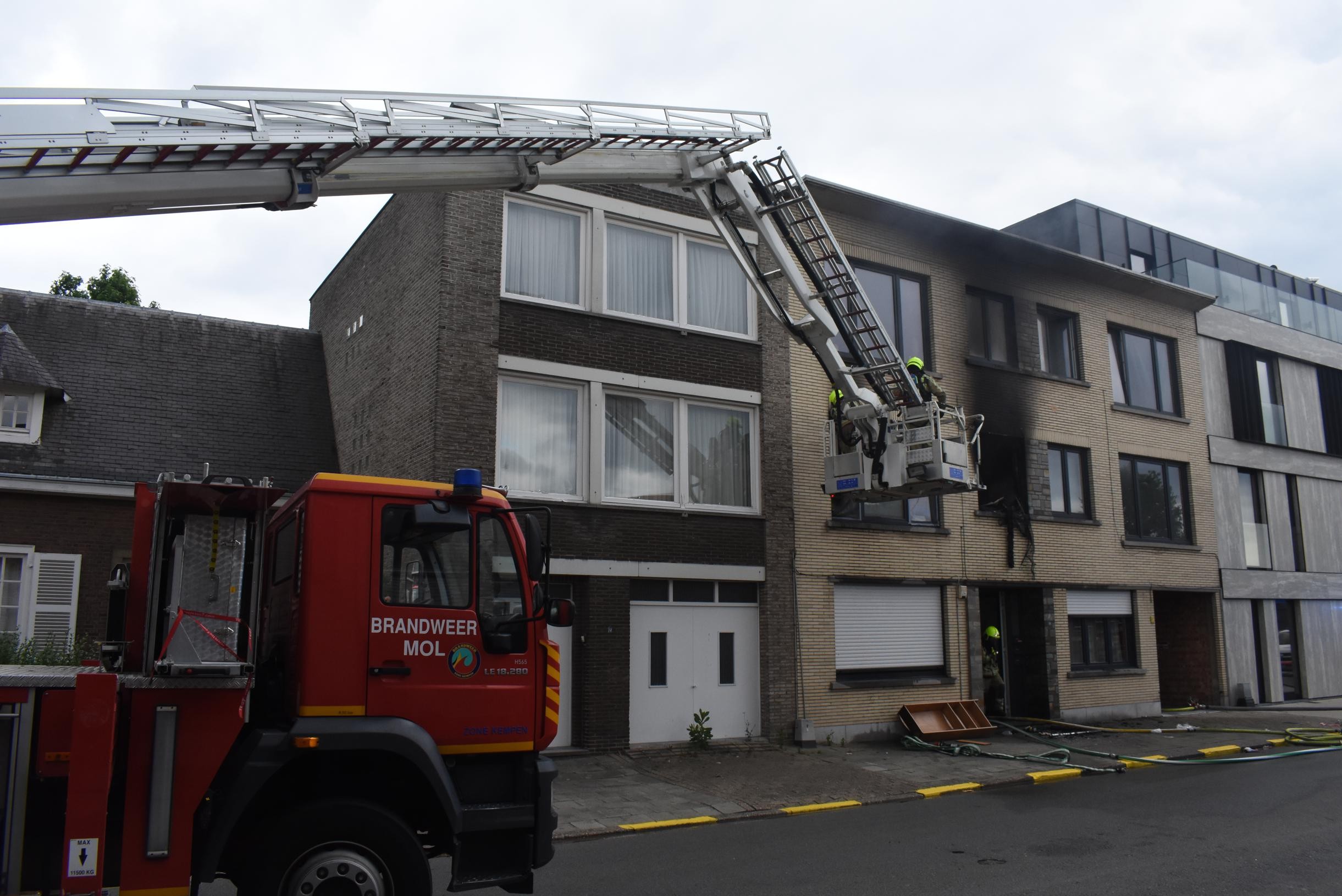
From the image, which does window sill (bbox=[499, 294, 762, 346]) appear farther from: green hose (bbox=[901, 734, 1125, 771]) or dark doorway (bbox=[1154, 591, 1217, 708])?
dark doorway (bbox=[1154, 591, 1217, 708])

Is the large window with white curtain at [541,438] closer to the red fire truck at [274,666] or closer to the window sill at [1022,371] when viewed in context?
the red fire truck at [274,666]

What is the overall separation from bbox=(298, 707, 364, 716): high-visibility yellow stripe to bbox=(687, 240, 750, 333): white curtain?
10598 millimetres

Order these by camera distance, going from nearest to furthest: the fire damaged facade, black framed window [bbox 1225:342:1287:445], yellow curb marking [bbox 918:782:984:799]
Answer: yellow curb marking [bbox 918:782:984:799] → the fire damaged facade → black framed window [bbox 1225:342:1287:445]

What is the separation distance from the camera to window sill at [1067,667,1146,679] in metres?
18.6

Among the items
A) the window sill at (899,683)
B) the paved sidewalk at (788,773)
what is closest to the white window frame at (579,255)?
the paved sidewalk at (788,773)

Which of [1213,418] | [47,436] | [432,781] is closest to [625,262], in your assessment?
[47,436]

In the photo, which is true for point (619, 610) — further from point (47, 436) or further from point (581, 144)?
point (47, 436)

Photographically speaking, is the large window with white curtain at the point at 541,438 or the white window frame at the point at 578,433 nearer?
the white window frame at the point at 578,433

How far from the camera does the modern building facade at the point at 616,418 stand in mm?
13570

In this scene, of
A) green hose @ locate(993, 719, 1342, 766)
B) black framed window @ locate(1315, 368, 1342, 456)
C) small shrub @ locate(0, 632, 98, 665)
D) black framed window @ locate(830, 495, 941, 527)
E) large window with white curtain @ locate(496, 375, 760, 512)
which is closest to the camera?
small shrub @ locate(0, 632, 98, 665)

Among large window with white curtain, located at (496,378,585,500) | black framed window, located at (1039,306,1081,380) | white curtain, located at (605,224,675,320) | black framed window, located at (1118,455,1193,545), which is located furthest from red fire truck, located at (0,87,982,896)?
black framed window, located at (1118,455,1193,545)

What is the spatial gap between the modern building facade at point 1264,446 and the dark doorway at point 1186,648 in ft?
1.54

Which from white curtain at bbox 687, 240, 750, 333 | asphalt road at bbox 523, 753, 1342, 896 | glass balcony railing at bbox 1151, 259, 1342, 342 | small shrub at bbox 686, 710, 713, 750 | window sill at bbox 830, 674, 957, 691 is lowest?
asphalt road at bbox 523, 753, 1342, 896

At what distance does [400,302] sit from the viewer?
1521 centimetres
